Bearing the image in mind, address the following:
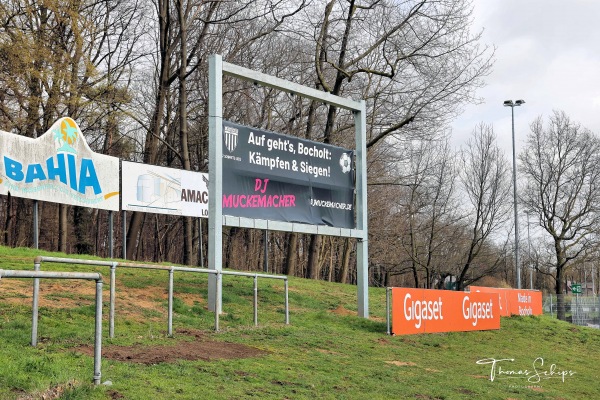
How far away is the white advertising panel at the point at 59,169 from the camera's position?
20703mm

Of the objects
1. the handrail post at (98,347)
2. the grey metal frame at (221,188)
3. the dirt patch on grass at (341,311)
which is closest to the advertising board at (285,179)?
the grey metal frame at (221,188)

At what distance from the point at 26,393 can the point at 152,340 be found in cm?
428

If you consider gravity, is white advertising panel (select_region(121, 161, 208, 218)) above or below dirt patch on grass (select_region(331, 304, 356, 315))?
above

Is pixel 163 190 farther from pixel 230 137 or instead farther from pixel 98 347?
pixel 98 347

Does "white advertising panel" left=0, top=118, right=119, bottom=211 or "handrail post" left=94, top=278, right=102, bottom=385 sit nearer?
"handrail post" left=94, top=278, right=102, bottom=385

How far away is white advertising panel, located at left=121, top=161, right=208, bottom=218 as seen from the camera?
2527 centimetres

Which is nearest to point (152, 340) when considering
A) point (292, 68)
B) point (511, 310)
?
point (511, 310)

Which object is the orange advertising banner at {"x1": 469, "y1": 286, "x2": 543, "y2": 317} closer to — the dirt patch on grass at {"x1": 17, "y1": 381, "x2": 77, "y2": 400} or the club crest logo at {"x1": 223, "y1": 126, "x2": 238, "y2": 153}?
the club crest logo at {"x1": 223, "y1": 126, "x2": 238, "y2": 153}

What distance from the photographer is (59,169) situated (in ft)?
72.5

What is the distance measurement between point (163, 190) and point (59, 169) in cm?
542

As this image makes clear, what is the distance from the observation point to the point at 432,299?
714 inches

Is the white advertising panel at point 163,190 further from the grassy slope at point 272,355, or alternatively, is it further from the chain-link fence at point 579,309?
the chain-link fence at point 579,309

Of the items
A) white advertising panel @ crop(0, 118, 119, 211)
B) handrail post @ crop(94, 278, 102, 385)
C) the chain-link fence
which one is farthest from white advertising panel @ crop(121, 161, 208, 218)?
the chain-link fence

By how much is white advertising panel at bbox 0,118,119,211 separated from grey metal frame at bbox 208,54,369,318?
7.72 m
